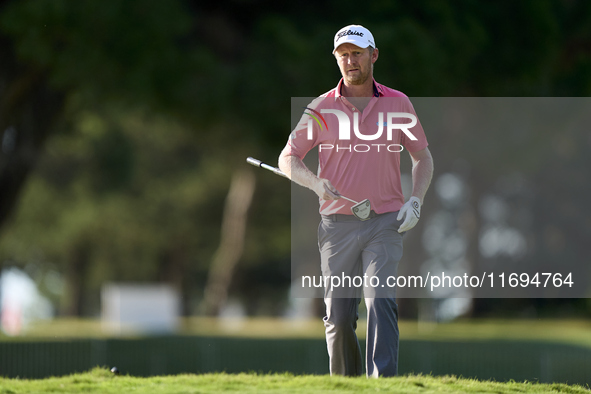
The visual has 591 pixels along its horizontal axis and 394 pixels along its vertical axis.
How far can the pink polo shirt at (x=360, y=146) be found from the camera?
552 cm

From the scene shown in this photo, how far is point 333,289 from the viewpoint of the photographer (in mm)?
5547

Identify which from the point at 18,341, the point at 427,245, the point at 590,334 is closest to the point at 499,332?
the point at 590,334

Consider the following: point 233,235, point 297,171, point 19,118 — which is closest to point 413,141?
point 297,171

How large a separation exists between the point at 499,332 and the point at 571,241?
35.8 ft

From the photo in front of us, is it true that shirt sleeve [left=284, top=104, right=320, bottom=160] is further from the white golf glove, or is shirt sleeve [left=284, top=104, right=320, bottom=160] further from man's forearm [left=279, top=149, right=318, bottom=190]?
the white golf glove

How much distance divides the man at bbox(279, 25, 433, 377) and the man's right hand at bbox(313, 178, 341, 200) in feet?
0.05

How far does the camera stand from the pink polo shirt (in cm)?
552

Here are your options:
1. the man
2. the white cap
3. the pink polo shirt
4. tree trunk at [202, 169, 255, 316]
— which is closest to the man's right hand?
the man

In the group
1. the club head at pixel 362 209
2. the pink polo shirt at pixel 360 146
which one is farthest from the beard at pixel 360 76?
the club head at pixel 362 209

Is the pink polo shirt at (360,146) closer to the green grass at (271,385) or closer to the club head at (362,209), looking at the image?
the club head at (362,209)

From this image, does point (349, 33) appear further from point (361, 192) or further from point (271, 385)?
point (271, 385)

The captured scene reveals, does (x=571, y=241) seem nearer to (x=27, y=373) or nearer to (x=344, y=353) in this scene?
(x=27, y=373)

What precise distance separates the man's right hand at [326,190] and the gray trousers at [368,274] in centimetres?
22

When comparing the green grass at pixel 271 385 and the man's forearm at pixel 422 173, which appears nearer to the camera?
the green grass at pixel 271 385
